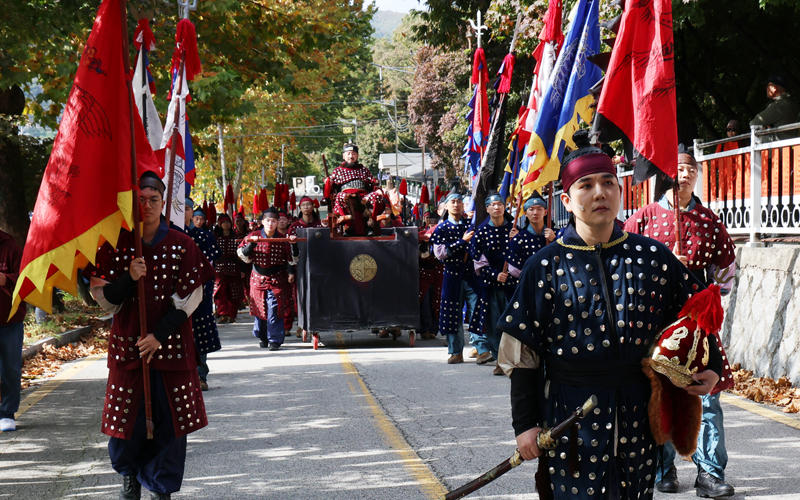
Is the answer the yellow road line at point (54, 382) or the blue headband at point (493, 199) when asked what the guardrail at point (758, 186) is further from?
the yellow road line at point (54, 382)

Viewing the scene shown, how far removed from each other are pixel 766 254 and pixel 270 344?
733cm

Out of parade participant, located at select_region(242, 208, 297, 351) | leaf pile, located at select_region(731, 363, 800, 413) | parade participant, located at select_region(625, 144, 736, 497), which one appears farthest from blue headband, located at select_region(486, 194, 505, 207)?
parade participant, located at select_region(625, 144, 736, 497)

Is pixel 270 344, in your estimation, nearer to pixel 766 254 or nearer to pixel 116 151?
pixel 766 254

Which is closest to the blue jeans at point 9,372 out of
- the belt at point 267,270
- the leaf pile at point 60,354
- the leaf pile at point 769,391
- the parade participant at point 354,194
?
the leaf pile at point 60,354

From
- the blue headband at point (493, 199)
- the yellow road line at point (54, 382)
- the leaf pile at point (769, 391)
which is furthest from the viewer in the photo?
the blue headband at point (493, 199)

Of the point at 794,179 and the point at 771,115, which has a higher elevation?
the point at 771,115

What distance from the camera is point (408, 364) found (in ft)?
38.0

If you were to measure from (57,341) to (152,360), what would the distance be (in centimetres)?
940

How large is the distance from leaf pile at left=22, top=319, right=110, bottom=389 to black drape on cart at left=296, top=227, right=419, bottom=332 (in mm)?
3328

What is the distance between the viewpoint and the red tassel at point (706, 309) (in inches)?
124

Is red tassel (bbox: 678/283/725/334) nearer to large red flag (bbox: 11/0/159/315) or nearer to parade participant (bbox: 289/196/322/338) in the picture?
large red flag (bbox: 11/0/159/315)

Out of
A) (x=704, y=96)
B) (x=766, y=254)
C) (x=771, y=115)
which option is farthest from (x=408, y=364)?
(x=704, y=96)

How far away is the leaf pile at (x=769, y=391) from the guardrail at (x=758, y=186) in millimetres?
1587

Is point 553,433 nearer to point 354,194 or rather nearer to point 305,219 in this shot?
point 354,194
